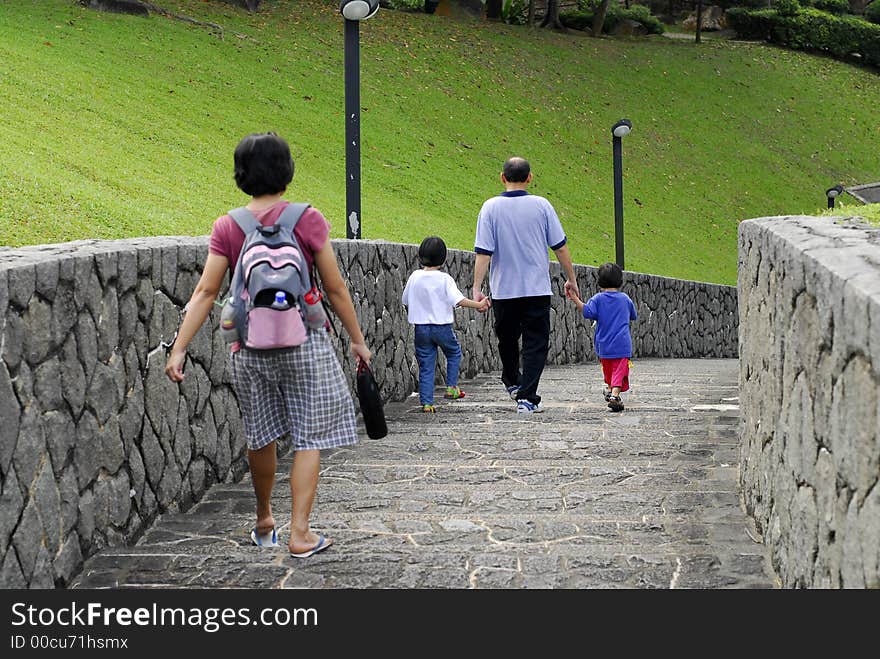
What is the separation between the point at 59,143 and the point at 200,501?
42.9ft

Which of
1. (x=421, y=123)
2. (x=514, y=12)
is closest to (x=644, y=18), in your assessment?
(x=514, y=12)

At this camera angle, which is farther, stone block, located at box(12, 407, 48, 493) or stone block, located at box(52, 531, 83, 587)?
stone block, located at box(52, 531, 83, 587)

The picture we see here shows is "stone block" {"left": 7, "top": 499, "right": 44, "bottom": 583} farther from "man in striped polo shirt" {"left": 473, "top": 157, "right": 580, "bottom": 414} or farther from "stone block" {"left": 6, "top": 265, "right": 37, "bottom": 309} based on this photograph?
"man in striped polo shirt" {"left": 473, "top": 157, "right": 580, "bottom": 414}

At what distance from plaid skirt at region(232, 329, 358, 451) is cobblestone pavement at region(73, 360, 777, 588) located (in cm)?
50

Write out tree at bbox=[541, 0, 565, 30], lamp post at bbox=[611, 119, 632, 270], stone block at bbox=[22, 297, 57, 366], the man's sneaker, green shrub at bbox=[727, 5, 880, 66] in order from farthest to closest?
green shrub at bbox=[727, 5, 880, 66] < tree at bbox=[541, 0, 565, 30] < lamp post at bbox=[611, 119, 632, 270] < the man's sneaker < stone block at bbox=[22, 297, 57, 366]

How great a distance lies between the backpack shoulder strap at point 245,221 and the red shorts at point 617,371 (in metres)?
5.12

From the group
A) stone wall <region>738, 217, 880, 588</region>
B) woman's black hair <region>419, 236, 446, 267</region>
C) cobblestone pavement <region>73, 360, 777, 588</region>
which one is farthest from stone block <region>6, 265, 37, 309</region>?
woman's black hair <region>419, 236, 446, 267</region>

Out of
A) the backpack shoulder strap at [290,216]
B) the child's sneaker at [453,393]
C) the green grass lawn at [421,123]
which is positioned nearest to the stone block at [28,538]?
the backpack shoulder strap at [290,216]

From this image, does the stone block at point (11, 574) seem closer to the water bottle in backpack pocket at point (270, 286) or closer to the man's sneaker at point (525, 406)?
the water bottle in backpack pocket at point (270, 286)

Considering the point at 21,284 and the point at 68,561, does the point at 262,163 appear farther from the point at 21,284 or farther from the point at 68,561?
the point at 68,561

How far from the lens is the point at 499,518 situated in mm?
5164

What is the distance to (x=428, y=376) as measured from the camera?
885 centimetres

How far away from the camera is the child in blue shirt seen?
29.1ft

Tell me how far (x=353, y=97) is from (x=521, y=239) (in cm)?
269
